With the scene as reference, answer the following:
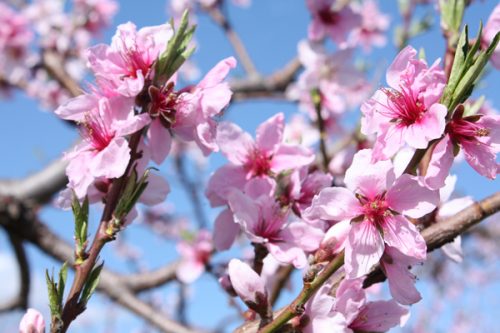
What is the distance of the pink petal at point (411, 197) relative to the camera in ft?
2.89

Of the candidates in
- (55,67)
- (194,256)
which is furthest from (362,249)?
(55,67)

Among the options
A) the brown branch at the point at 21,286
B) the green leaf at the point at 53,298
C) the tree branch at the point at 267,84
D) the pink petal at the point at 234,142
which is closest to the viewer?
the green leaf at the point at 53,298

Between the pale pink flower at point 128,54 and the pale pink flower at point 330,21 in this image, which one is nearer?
the pale pink flower at point 128,54

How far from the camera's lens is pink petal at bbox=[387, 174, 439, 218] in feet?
2.89

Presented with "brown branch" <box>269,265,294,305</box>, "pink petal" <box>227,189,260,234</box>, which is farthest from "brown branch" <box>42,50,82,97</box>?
"pink petal" <box>227,189,260,234</box>

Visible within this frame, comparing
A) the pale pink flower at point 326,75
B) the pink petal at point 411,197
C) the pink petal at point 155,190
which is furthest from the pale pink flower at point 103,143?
the pale pink flower at point 326,75

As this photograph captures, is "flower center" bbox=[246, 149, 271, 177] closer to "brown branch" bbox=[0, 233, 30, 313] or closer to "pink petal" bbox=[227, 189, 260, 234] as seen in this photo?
"pink petal" bbox=[227, 189, 260, 234]

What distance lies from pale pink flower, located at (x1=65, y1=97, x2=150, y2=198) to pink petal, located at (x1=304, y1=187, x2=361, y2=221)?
32cm

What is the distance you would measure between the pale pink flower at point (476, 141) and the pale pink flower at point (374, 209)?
8 cm

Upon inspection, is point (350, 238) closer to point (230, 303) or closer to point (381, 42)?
point (230, 303)

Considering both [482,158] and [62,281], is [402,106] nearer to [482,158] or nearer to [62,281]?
[482,158]

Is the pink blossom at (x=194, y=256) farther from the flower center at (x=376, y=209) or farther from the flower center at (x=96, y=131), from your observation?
the flower center at (x=376, y=209)

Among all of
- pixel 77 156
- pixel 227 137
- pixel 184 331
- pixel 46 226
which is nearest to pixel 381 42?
pixel 46 226

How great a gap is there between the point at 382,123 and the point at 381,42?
3567 millimetres
